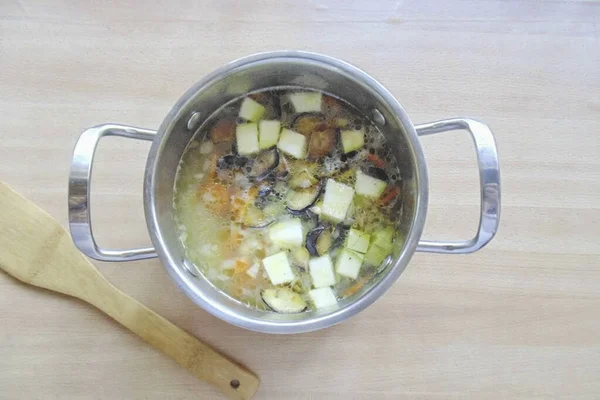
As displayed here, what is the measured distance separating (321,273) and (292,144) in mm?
218

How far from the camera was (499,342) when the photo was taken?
1017 mm

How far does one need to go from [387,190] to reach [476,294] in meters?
0.25

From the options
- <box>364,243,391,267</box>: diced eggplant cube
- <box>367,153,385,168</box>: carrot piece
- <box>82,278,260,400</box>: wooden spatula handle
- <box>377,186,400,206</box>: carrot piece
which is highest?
<box>367,153,385,168</box>: carrot piece

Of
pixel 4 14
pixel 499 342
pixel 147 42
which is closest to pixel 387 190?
pixel 499 342

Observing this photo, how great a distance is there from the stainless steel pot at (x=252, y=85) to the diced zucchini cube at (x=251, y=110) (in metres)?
0.04

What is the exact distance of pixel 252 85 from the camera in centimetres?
95

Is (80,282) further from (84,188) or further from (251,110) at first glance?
(251,110)

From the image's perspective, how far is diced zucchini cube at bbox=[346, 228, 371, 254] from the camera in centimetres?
94

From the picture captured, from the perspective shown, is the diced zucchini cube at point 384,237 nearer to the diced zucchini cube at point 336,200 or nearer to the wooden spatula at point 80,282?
the diced zucchini cube at point 336,200

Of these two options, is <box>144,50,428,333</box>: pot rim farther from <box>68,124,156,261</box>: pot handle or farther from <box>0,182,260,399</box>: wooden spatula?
<box>0,182,260,399</box>: wooden spatula

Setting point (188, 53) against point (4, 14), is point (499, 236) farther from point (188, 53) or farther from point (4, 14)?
point (4, 14)

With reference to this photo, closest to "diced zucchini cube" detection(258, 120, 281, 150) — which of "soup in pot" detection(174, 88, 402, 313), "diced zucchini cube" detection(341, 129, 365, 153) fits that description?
"soup in pot" detection(174, 88, 402, 313)

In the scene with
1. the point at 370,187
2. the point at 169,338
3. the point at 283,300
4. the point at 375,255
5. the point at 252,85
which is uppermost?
the point at 252,85

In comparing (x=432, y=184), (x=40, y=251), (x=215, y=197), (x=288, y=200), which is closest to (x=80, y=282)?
(x=40, y=251)
